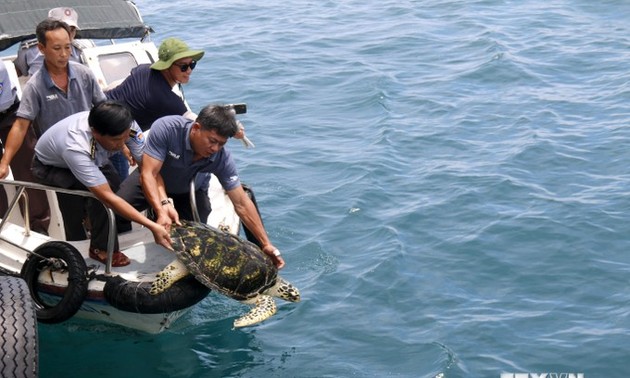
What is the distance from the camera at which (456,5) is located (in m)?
21.9

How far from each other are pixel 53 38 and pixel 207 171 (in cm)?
163

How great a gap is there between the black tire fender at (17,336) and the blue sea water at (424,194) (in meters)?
1.77

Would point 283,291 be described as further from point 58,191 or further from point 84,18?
point 84,18

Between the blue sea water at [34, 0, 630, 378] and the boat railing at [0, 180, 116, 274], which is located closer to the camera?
the boat railing at [0, 180, 116, 274]

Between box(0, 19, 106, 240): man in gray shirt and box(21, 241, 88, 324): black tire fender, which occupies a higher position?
box(0, 19, 106, 240): man in gray shirt

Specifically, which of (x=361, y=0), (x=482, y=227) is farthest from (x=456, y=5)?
(x=482, y=227)

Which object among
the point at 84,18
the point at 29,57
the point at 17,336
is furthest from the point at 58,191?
the point at 84,18

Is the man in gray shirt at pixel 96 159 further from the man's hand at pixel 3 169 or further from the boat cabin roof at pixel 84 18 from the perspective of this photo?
the boat cabin roof at pixel 84 18

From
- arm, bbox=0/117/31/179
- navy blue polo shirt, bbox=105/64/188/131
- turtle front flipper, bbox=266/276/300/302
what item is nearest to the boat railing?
arm, bbox=0/117/31/179

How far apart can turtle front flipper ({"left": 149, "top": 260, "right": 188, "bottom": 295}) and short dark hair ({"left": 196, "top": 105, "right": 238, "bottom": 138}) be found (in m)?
1.14

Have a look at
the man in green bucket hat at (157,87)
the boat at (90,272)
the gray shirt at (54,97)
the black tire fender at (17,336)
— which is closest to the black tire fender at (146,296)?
the boat at (90,272)

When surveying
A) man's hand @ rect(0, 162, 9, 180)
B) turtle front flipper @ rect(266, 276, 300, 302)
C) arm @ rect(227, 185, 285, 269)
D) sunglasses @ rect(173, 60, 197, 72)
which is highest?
sunglasses @ rect(173, 60, 197, 72)

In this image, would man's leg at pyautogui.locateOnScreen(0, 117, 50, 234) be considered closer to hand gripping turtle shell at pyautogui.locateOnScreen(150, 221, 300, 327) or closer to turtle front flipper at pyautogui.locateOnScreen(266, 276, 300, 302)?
hand gripping turtle shell at pyautogui.locateOnScreen(150, 221, 300, 327)

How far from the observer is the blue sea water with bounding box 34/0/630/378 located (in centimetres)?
934
